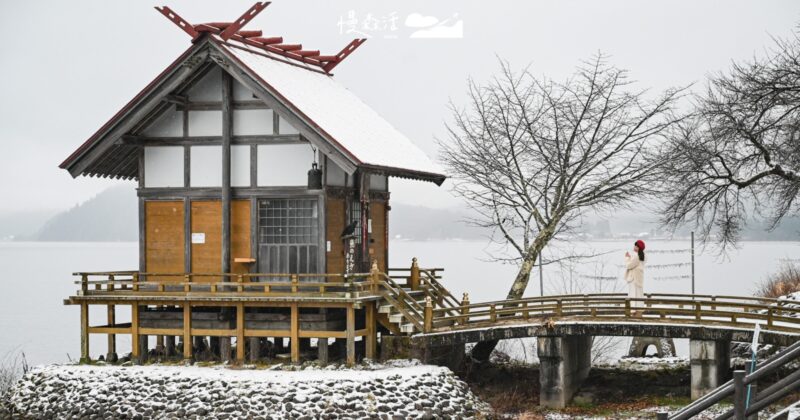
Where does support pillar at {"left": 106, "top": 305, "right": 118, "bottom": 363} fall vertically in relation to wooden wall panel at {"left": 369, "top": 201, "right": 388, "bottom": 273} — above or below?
below

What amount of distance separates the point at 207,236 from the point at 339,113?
5.70 metres

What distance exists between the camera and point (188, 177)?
30.5 metres

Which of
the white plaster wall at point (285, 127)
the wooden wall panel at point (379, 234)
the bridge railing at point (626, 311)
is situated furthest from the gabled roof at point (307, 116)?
the bridge railing at point (626, 311)

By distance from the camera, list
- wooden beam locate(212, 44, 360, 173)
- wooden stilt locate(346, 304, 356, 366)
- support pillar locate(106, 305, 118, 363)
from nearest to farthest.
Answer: wooden beam locate(212, 44, 360, 173), wooden stilt locate(346, 304, 356, 366), support pillar locate(106, 305, 118, 363)

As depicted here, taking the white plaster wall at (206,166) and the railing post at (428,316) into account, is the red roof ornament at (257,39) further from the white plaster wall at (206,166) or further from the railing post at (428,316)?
the railing post at (428,316)

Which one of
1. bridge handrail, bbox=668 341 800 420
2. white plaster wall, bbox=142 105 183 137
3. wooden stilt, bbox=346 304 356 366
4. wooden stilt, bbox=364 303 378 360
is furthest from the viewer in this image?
white plaster wall, bbox=142 105 183 137

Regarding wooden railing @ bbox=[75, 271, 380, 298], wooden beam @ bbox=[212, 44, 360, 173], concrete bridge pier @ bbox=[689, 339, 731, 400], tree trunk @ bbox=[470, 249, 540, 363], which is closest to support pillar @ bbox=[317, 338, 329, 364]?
wooden railing @ bbox=[75, 271, 380, 298]

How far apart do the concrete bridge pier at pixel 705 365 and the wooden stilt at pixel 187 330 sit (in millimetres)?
14218

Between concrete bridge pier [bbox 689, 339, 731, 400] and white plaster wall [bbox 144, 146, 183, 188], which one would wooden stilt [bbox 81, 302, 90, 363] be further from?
concrete bridge pier [bbox 689, 339, 731, 400]

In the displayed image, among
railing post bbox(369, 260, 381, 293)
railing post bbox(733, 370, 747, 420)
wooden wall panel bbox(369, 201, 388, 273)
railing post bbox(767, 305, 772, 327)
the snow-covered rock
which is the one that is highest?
wooden wall panel bbox(369, 201, 388, 273)

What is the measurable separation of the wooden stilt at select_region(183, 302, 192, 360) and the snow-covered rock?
98 centimetres

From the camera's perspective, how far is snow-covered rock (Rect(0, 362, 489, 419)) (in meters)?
25.8

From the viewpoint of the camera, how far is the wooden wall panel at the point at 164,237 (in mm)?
30656

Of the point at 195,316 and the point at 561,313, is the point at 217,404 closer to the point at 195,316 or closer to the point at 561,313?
the point at 195,316
